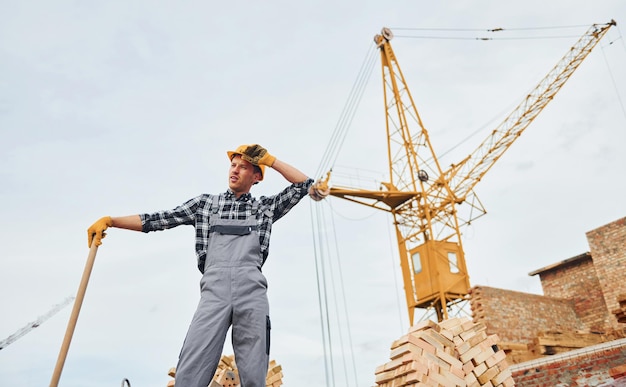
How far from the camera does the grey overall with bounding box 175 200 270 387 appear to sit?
102 inches

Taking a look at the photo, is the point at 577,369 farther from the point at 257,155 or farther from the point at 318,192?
the point at 257,155

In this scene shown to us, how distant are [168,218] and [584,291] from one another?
20.8 meters

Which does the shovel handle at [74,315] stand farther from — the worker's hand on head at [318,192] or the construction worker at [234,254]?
the worker's hand on head at [318,192]

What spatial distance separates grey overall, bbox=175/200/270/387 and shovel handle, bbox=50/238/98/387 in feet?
1.67

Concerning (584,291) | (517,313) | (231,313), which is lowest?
(231,313)

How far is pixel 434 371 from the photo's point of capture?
14.1 ft

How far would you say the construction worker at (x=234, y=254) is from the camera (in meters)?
2.60

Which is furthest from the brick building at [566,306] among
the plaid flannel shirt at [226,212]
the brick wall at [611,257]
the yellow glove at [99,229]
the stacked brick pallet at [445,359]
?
the yellow glove at [99,229]

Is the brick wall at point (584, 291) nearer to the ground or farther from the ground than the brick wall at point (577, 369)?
farther from the ground

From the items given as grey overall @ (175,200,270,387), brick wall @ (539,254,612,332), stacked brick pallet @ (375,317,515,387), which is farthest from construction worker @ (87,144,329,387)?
brick wall @ (539,254,612,332)

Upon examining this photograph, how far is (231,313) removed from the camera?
271 cm

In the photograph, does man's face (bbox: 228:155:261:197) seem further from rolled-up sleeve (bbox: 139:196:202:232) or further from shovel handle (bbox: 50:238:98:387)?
shovel handle (bbox: 50:238:98:387)

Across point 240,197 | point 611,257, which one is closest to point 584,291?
point 611,257

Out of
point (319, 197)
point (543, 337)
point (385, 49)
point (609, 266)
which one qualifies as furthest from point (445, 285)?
point (319, 197)
